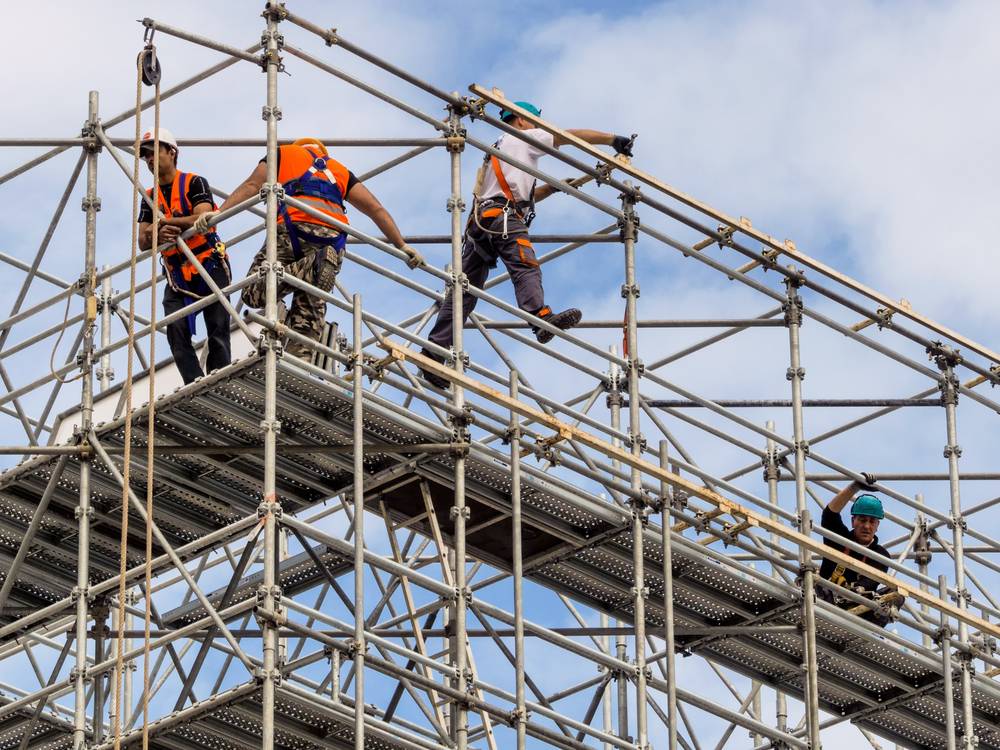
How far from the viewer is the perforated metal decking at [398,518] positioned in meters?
24.4

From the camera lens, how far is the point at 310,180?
2564cm

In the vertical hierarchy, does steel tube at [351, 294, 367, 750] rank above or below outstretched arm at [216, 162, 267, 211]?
below

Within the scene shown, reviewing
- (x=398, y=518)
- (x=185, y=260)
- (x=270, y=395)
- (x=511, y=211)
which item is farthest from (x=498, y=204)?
(x=270, y=395)

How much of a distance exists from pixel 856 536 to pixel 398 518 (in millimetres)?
5638

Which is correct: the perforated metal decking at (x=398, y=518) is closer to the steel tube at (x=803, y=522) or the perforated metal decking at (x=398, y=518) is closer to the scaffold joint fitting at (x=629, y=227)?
the steel tube at (x=803, y=522)

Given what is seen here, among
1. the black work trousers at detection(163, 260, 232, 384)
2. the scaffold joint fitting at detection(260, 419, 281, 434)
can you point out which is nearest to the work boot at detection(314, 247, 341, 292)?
the black work trousers at detection(163, 260, 232, 384)

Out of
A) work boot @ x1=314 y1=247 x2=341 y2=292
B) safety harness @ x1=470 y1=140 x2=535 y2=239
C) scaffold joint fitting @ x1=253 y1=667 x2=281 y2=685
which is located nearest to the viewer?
scaffold joint fitting @ x1=253 y1=667 x2=281 y2=685

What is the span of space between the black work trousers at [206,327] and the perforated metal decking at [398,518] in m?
0.57

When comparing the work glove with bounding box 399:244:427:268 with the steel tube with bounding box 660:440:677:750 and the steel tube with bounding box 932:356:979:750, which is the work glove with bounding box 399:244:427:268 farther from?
the steel tube with bounding box 932:356:979:750

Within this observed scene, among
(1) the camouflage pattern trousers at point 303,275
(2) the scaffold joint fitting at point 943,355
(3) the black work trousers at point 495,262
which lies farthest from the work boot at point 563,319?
(2) the scaffold joint fitting at point 943,355

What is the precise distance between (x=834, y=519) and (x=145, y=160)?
7.94 metres

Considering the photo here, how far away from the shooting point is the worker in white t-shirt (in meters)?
27.8

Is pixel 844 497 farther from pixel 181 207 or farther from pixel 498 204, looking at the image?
pixel 181 207

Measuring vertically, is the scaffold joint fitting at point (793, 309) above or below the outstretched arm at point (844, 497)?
above
